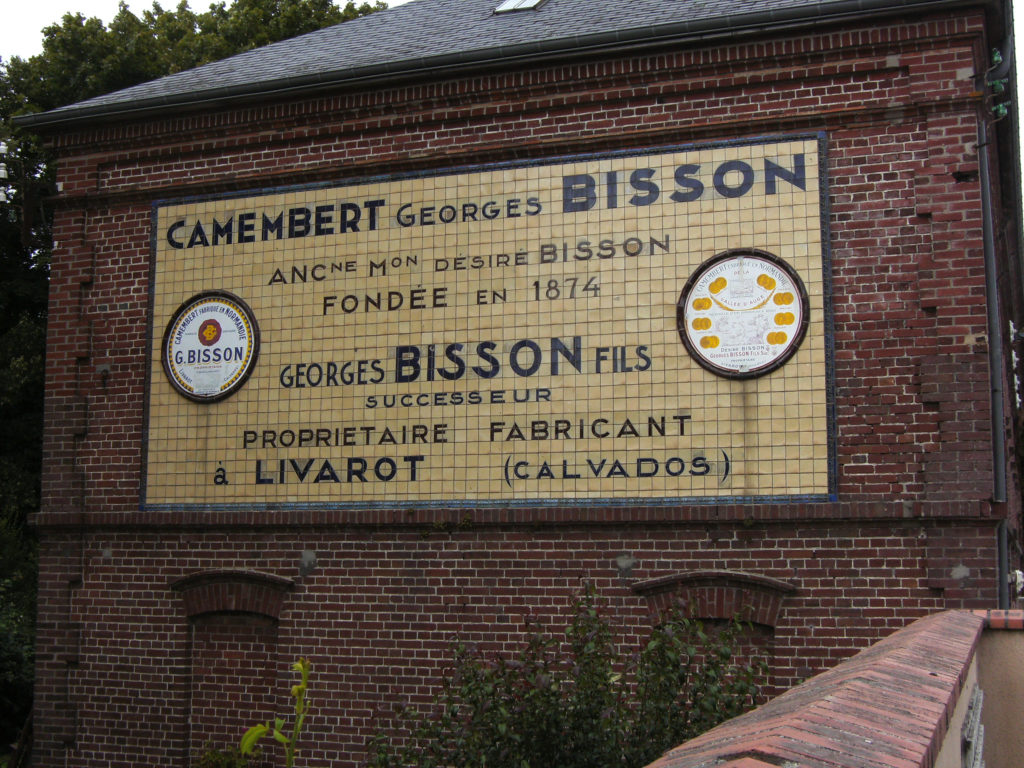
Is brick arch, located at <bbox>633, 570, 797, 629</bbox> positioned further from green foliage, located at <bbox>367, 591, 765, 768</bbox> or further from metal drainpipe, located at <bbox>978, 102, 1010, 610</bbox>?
green foliage, located at <bbox>367, 591, 765, 768</bbox>

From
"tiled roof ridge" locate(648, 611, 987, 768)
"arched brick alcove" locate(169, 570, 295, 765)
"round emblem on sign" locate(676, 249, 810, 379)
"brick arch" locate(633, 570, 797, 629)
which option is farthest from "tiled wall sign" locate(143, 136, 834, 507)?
"tiled roof ridge" locate(648, 611, 987, 768)

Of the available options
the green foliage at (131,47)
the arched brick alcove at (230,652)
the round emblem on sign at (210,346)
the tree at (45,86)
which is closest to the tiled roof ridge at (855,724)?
the arched brick alcove at (230,652)

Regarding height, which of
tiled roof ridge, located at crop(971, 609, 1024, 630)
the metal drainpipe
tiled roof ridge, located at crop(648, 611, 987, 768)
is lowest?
tiled roof ridge, located at crop(971, 609, 1024, 630)

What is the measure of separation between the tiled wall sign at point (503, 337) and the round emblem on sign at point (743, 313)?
0.06 feet

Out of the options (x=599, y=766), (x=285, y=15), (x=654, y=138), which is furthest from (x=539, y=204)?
(x=285, y=15)

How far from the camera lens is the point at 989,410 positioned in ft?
30.1

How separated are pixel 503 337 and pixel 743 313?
2234 mm

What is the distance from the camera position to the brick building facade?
30.8ft

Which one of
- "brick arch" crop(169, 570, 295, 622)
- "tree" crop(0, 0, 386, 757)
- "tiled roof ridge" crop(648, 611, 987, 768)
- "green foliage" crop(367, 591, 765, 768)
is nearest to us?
"tiled roof ridge" crop(648, 611, 987, 768)

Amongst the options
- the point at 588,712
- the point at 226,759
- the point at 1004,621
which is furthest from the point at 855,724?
the point at 226,759

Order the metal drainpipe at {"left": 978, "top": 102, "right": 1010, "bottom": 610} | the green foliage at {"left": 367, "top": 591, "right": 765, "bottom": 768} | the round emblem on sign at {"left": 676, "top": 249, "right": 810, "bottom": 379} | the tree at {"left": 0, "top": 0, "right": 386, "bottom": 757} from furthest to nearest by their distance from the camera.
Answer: the tree at {"left": 0, "top": 0, "right": 386, "bottom": 757}
the round emblem on sign at {"left": 676, "top": 249, "right": 810, "bottom": 379}
the metal drainpipe at {"left": 978, "top": 102, "right": 1010, "bottom": 610}
the green foliage at {"left": 367, "top": 591, "right": 765, "bottom": 768}

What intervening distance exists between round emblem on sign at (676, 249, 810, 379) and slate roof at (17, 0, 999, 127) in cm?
212

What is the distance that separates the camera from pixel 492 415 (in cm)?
1055

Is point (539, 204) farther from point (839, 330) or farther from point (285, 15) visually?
point (285, 15)
